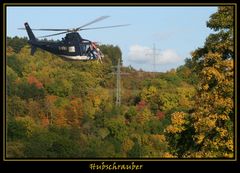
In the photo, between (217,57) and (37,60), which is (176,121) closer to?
(217,57)

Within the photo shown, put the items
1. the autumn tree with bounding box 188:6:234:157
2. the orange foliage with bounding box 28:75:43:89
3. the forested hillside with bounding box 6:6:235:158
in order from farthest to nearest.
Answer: the orange foliage with bounding box 28:75:43:89, the forested hillside with bounding box 6:6:235:158, the autumn tree with bounding box 188:6:234:157

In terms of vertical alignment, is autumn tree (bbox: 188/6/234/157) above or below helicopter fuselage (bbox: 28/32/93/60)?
below

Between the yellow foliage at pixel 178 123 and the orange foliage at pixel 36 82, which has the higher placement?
the orange foliage at pixel 36 82

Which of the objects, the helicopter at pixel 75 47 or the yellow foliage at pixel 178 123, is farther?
the helicopter at pixel 75 47

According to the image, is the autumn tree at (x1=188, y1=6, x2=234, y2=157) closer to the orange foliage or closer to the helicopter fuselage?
the helicopter fuselage

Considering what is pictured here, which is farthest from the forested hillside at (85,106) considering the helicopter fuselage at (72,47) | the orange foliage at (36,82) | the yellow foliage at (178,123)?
the yellow foliage at (178,123)

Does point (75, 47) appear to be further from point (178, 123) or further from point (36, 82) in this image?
point (36, 82)

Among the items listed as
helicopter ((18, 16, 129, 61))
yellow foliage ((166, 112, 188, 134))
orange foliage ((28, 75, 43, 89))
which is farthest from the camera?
orange foliage ((28, 75, 43, 89))

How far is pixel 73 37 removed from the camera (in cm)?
1909

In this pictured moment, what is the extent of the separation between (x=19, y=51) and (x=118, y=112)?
Result: 14501mm

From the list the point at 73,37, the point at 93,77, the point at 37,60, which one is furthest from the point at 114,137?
the point at 73,37

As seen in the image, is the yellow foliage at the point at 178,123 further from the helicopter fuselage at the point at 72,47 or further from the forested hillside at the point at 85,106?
the forested hillside at the point at 85,106

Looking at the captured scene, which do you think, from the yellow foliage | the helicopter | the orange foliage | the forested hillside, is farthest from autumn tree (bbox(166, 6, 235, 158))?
the orange foliage

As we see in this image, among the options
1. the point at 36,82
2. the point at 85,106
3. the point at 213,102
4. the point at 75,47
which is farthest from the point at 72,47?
the point at 85,106
